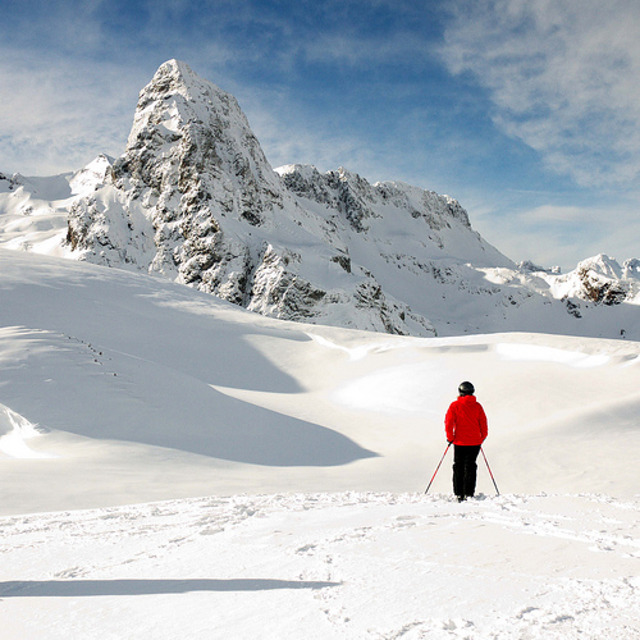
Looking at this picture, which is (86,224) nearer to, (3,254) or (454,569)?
(3,254)

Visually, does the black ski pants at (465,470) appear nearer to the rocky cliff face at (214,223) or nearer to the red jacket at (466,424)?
the red jacket at (466,424)

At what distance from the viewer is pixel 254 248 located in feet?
231

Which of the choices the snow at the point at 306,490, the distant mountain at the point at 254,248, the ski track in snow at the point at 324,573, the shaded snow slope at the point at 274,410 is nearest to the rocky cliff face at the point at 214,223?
the distant mountain at the point at 254,248

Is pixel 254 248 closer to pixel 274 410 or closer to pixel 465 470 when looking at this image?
pixel 274 410

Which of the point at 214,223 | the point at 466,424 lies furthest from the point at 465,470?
the point at 214,223

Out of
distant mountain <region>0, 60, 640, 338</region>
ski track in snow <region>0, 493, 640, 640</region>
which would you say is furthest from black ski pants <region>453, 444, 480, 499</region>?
distant mountain <region>0, 60, 640, 338</region>

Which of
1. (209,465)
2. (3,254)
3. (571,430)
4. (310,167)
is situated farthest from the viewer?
(310,167)

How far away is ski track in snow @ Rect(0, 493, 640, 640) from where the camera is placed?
268 cm

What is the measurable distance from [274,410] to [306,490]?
6.45 m

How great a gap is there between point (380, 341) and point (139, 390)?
12994 millimetres

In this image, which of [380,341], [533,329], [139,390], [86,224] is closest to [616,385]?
[380,341]

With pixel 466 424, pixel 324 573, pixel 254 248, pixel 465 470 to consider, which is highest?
pixel 254 248

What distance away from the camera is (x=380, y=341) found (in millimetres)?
22984

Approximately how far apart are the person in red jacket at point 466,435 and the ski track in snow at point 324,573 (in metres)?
1.31
